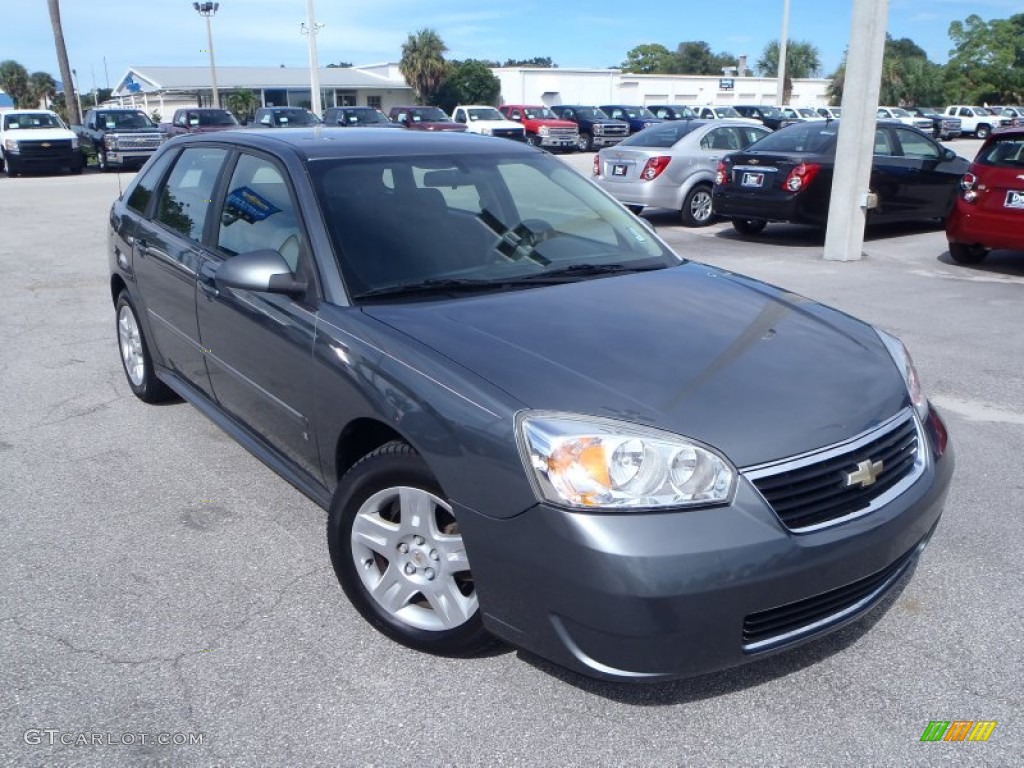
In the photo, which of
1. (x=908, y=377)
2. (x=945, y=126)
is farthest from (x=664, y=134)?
(x=945, y=126)

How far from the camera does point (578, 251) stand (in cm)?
404

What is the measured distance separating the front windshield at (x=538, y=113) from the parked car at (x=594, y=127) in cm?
54

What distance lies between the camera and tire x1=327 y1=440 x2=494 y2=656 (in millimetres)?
2926

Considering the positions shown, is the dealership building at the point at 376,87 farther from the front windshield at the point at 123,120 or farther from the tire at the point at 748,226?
the tire at the point at 748,226

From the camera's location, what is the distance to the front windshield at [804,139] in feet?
40.3

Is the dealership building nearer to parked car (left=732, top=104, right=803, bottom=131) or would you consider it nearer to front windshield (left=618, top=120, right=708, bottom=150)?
parked car (left=732, top=104, right=803, bottom=131)

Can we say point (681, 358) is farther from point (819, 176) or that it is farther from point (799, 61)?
point (799, 61)

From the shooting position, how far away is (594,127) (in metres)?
35.6

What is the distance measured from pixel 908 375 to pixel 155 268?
370cm

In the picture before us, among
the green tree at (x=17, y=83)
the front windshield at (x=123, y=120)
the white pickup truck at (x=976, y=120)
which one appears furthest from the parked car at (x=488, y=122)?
the green tree at (x=17, y=83)

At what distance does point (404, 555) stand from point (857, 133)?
377 inches

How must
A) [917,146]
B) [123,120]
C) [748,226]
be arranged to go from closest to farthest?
[917,146], [748,226], [123,120]

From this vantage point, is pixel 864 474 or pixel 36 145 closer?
pixel 864 474

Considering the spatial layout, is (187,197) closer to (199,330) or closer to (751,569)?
(199,330)
